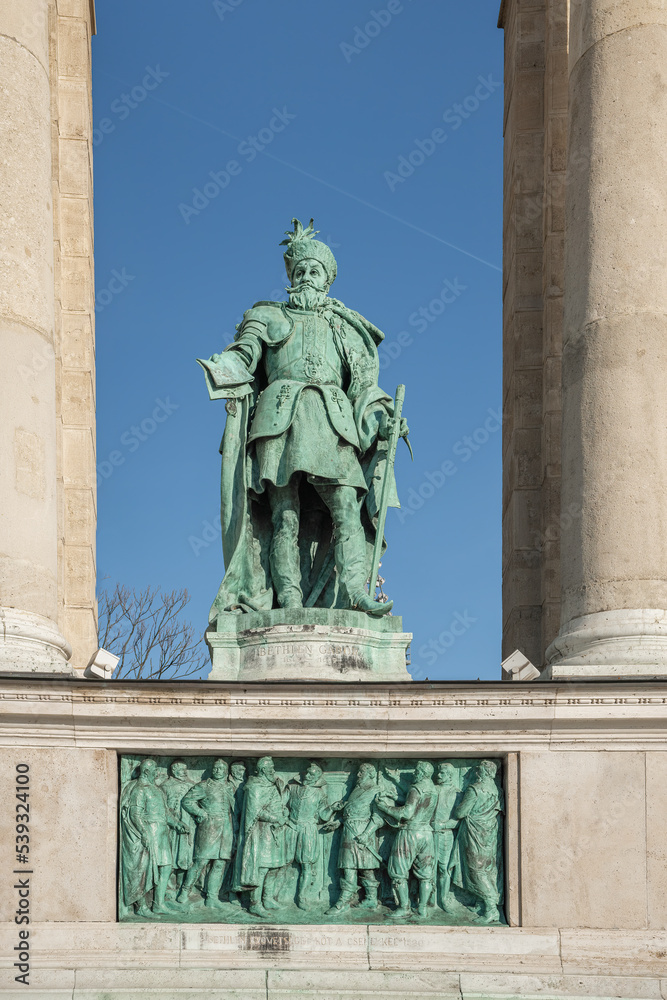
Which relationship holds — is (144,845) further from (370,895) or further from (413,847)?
(413,847)

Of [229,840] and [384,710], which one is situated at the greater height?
[384,710]

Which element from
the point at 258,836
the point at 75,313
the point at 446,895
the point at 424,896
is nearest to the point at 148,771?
the point at 258,836


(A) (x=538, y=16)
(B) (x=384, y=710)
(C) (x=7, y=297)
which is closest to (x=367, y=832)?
(B) (x=384, y=710)

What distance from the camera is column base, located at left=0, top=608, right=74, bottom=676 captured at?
20625 mm

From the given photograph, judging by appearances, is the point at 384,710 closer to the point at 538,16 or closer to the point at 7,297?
the point at 7,297

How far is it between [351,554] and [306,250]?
4.15m

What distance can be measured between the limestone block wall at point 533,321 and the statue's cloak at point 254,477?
4.77m

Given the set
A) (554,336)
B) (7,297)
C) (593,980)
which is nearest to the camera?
(593,980)

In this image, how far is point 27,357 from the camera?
2211 centimetres

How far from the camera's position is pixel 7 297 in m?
22.1

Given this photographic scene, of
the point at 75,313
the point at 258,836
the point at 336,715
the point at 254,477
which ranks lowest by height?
the point at 258,836

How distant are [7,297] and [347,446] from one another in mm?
4611

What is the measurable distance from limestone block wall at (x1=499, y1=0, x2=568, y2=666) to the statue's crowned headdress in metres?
5.32

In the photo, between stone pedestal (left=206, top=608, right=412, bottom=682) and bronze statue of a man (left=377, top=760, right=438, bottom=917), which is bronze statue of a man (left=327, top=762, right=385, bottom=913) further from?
stone pedestal (left=206, top=608, right=412, bottom=682)
